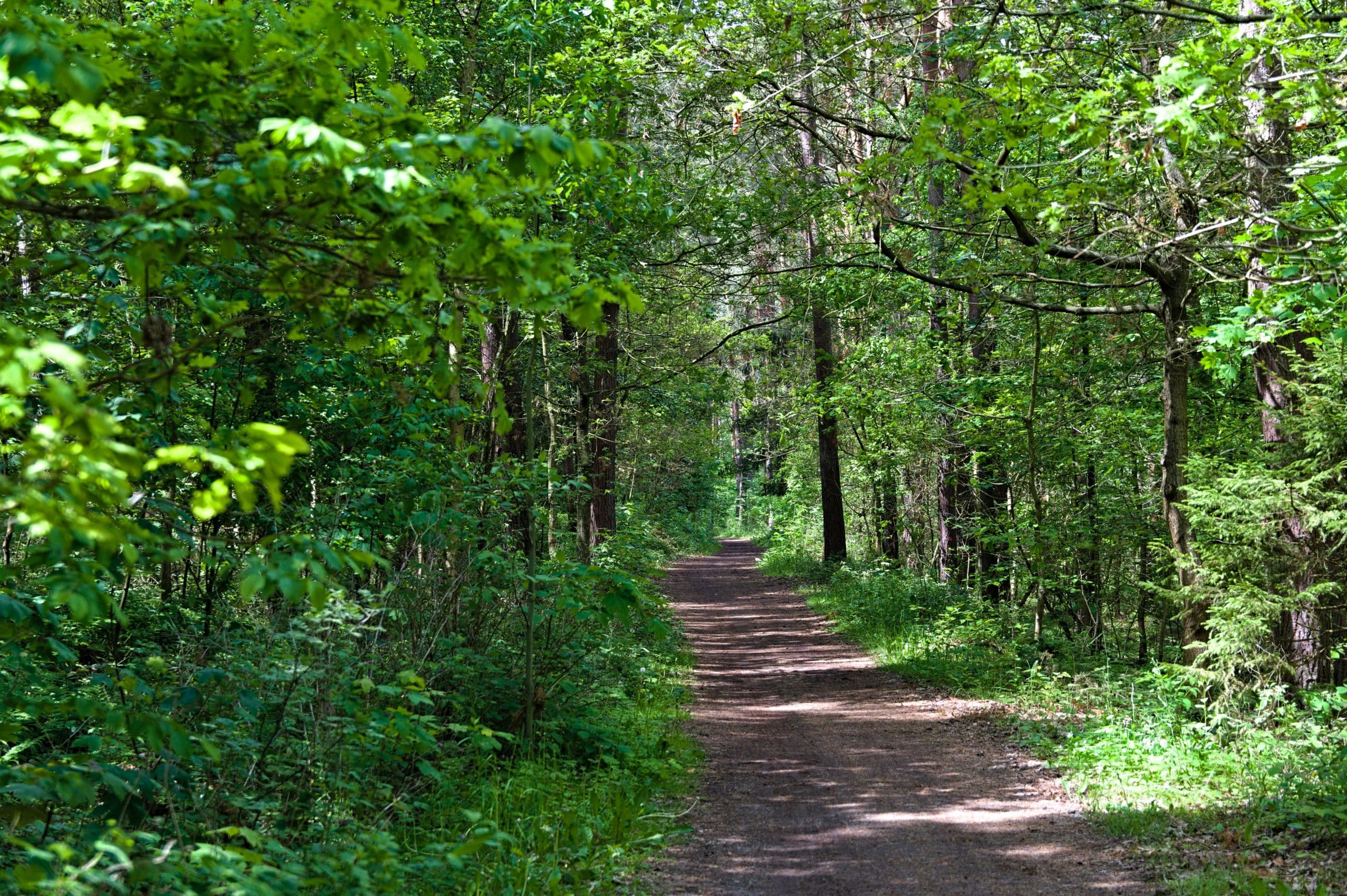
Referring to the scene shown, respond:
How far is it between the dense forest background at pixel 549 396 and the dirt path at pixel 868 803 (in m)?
0.47

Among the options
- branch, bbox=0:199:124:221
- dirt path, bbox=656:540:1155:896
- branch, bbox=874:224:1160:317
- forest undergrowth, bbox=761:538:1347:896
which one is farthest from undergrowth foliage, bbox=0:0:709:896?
forest undergrowth, bbox=761:538:1347:896

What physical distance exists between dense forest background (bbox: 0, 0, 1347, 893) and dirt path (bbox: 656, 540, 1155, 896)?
47cm

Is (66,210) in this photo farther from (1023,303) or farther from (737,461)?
(737,461)

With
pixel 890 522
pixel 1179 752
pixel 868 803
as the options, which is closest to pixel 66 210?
pixel 868 803

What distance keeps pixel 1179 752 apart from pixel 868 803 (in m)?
2.39

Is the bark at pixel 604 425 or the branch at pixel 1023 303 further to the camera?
the bark at pixel 604 425

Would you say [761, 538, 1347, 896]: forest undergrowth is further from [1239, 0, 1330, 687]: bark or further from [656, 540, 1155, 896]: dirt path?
[1239, 0, 1330, 687]: bark

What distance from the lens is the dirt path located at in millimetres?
5711

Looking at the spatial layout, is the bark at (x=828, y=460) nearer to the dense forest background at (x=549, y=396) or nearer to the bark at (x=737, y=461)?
the dense forest background at (x=549, y=396)

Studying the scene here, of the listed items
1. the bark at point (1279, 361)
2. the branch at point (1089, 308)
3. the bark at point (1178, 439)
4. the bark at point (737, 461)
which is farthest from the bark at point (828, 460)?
the bark at point (737, 461)

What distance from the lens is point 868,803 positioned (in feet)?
24.0

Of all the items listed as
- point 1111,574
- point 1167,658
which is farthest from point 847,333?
point 1167,658

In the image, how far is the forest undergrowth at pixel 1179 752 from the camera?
5.50m

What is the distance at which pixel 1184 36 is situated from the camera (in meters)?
8.81
